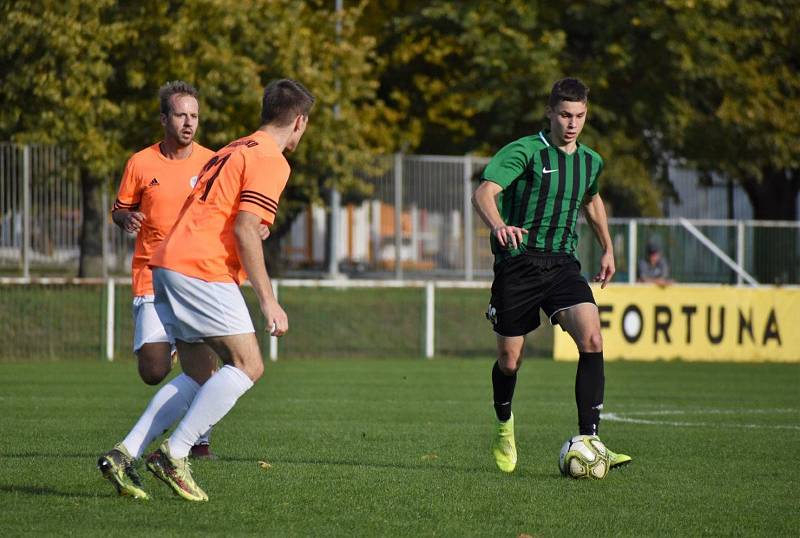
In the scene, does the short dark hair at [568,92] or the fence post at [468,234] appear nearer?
the short dark hair at [568,92]

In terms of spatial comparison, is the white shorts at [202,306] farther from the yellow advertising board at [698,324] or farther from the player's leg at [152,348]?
the yellow advertising board at [698,324]

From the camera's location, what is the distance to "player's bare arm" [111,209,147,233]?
938 centimetres

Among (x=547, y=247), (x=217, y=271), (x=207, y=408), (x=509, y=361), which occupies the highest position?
(x=547, y=247)

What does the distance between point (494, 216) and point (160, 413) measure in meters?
2.34

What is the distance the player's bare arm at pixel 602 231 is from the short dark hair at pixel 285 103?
275 cm

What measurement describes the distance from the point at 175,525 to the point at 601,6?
2698cm

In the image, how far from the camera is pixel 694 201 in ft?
185

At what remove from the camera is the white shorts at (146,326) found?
925cm

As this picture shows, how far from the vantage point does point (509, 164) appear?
9031mm

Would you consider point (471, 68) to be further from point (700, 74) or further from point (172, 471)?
point (172, 471)

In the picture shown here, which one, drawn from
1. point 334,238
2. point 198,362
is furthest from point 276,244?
point 198,362

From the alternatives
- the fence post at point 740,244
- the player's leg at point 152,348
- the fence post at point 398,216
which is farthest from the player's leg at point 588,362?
the fence post at point 398,216

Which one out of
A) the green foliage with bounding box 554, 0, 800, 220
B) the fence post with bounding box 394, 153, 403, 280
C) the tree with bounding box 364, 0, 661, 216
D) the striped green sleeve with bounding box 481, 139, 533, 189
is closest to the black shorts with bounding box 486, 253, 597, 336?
the striped green sleeve with bounding box 481, 139, 533, 189

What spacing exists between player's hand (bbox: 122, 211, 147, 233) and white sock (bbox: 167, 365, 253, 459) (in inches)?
91.3
